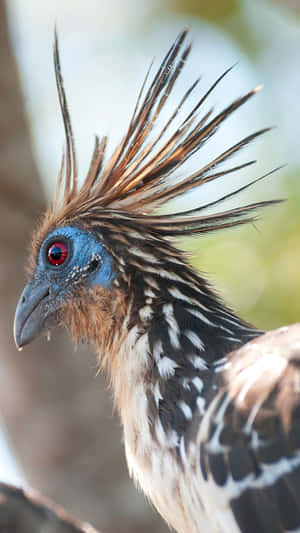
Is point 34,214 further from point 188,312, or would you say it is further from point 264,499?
point 264,499

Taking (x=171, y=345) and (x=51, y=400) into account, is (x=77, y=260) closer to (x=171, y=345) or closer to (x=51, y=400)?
(x=171, y=345)

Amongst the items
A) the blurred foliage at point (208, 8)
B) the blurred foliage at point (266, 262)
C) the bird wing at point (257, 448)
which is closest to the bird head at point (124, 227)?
the bird wing at point (257, 448)

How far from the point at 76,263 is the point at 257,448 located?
1569mm

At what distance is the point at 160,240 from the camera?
410 centimetres

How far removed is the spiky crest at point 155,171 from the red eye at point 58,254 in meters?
0.15

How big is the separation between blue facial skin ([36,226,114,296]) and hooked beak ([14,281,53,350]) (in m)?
0.06

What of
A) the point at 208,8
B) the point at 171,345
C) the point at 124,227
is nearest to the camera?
the point at 171,345

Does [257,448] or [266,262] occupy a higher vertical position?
[257,448]

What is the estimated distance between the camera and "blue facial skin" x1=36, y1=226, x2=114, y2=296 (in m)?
4.08

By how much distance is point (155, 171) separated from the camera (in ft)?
→ 13.6

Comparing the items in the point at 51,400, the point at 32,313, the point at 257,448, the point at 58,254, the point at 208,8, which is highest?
the point at 208,8

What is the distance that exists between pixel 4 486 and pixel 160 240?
2.01m

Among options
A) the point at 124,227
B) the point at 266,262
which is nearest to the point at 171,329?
the point at 124,227

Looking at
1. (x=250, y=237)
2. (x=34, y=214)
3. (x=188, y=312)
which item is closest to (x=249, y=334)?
(x=188, y=312)
